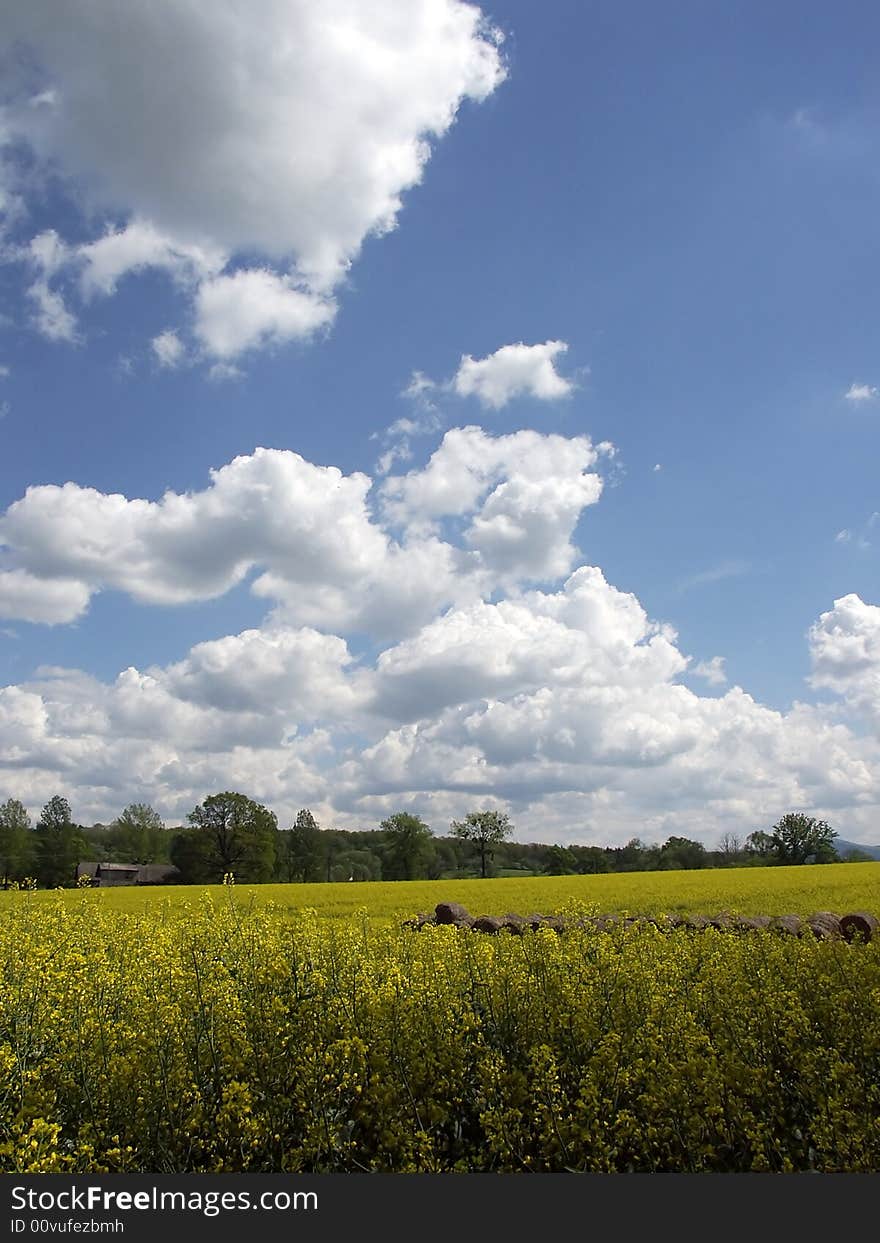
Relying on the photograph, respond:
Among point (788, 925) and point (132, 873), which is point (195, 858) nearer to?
point (132, 873)

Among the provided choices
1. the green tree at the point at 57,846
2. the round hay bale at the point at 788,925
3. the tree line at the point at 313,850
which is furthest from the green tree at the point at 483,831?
the round hay bale at the point at 788,925

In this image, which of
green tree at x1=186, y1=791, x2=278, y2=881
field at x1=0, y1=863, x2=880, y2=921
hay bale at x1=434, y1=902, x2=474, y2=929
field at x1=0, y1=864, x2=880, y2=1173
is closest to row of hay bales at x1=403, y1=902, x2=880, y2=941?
hay bale at x1=434, y1=902, x2=474, y2=929

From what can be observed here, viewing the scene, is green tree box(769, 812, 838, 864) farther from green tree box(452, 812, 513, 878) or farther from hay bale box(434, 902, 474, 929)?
hay bale box(434, 902, 474, 929)

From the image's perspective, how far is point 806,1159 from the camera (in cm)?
594

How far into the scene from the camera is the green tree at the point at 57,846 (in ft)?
265

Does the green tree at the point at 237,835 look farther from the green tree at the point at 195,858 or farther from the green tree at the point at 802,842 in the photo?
the green tree at the point at 802,842

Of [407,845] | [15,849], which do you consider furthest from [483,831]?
[15,849]

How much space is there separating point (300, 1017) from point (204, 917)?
4631 millimetres

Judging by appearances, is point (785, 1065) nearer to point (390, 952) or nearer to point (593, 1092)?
point (593, 1092)

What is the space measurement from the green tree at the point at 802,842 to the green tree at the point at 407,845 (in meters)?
38.6

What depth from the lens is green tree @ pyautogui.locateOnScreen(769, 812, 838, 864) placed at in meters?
82.8

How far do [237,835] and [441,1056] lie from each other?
74.6 m

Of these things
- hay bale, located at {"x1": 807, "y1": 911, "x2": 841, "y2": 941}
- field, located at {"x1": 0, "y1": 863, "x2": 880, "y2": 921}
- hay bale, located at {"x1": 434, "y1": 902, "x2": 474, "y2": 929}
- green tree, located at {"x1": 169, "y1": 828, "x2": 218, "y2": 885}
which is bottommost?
green tree, located at {"x1": 169, "y1": 828, "x2": 218, "y2": 885}

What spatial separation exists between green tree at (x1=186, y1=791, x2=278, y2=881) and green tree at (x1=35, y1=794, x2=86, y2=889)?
1389cm
